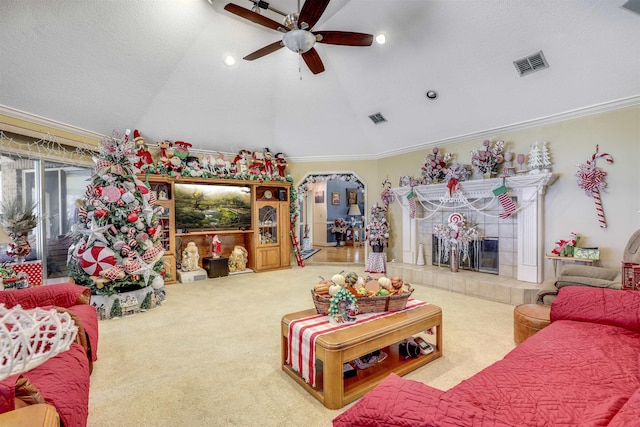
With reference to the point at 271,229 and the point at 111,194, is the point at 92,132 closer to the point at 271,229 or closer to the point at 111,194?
the point at 111,194

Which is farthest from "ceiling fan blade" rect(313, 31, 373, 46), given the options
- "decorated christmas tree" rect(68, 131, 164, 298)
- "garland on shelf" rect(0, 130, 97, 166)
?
"garland on shelf" rect(0, 130, 97, 166)

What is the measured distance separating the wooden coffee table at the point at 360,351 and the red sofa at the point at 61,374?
129 centimetres

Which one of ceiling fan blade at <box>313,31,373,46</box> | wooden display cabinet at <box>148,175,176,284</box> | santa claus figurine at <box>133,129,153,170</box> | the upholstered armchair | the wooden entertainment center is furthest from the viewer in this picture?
the wooden entertainment center

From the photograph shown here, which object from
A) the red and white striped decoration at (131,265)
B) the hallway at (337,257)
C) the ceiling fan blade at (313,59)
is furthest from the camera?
the hallway at (337,257)

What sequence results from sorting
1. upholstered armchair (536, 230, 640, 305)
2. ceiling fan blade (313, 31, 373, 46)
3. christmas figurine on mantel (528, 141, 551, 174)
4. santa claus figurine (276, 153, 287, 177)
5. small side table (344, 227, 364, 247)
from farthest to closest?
small side table (344, 227, 364, 247) → santa claus figurine (276, 153, 287, 177) → christmas figurine on mantel (528, 141, 551, 174) → upholstered armchair (536, 230, 640, 305) → ceiling fan blade (313, 31, 373, 46)

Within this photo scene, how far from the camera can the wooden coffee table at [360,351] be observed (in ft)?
6.63

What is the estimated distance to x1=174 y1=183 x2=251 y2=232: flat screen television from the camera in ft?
19.9

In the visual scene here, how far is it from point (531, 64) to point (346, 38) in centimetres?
248

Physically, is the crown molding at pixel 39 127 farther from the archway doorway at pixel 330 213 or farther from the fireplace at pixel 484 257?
the archway doorway at pixel 330 213

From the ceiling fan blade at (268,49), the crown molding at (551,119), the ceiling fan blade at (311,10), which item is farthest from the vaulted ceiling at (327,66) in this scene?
the ceiling fan blade at (311,10)

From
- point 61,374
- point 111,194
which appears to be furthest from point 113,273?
point 61,374

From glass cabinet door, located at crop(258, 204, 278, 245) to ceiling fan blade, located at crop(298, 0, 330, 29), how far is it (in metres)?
4.50

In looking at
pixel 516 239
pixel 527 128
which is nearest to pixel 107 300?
pixel 516 239

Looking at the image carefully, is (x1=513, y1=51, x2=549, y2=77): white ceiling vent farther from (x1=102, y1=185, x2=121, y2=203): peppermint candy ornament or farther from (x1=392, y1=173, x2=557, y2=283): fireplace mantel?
(x1=102, y1=185, x2=121, y2=203): peppermint candy ornament
